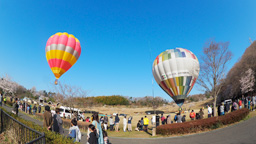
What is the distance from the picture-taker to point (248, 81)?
128 feet

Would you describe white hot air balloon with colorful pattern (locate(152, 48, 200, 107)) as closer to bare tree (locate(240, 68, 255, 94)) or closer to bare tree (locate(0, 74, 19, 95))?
bare tree (locate(240, 68, 255, 94))

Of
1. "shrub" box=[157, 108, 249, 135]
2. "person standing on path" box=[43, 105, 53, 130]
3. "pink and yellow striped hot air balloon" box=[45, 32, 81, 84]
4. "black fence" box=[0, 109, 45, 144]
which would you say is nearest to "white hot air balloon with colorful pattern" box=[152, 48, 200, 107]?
"shrub" box=[157, 108, 249, 135]

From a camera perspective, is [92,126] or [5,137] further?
[5,137]

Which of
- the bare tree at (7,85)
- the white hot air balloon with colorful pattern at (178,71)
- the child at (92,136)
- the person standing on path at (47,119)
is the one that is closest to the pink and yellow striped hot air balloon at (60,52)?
the white hot air balloon with colorful pattern at (178,71)

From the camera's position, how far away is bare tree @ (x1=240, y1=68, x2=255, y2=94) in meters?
38.5

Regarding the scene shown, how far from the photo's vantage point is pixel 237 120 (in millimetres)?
14117

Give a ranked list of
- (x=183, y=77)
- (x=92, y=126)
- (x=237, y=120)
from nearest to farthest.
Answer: (x=92, y=126) < (x=237, y=120) < (x=183, y=77)

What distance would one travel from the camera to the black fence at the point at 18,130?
15.8 feet

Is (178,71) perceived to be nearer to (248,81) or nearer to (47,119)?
(47,119)

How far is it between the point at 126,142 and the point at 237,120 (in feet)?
32.3

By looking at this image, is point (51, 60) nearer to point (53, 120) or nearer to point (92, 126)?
point (53, 120)

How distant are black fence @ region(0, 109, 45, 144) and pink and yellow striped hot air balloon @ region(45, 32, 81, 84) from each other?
13.1 meters

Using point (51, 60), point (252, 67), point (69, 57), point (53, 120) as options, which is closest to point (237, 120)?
point (53, 120)

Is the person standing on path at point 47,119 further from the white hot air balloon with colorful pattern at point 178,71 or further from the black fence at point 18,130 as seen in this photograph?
the white hot air balloon with colorful pattern at point 178,71
